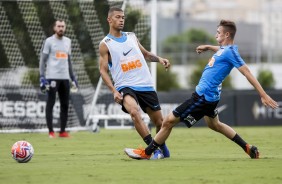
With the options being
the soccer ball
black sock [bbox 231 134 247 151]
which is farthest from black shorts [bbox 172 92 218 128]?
the soccer ball

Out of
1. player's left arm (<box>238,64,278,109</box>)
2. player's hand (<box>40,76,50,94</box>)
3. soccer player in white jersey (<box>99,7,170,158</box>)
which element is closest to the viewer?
player's left arm (<box>238,64,278,109</box>)

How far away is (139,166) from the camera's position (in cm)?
985

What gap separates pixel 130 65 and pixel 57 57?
18.1 ft

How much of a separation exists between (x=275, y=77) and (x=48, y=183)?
1496 inches

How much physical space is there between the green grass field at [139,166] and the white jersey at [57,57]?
2.60 metres

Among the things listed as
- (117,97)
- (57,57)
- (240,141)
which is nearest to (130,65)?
(117,97)

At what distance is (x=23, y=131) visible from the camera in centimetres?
1945

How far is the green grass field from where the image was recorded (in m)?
8.48

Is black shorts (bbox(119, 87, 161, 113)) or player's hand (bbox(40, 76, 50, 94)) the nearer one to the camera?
black shorts (bbox(119, 87, 161, 113))

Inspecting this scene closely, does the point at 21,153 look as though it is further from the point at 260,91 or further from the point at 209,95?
the point at 260,91

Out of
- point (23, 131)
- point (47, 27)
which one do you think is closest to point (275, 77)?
point (47, 27)

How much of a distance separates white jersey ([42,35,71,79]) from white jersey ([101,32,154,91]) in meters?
5.19

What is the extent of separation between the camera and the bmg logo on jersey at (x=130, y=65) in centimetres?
1165

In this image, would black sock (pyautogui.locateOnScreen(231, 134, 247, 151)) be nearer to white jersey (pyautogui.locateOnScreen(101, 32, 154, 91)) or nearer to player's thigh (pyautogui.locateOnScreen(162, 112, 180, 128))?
player's thigh (pyautogui.locateOnScreen(162, 112, 180, 128))
